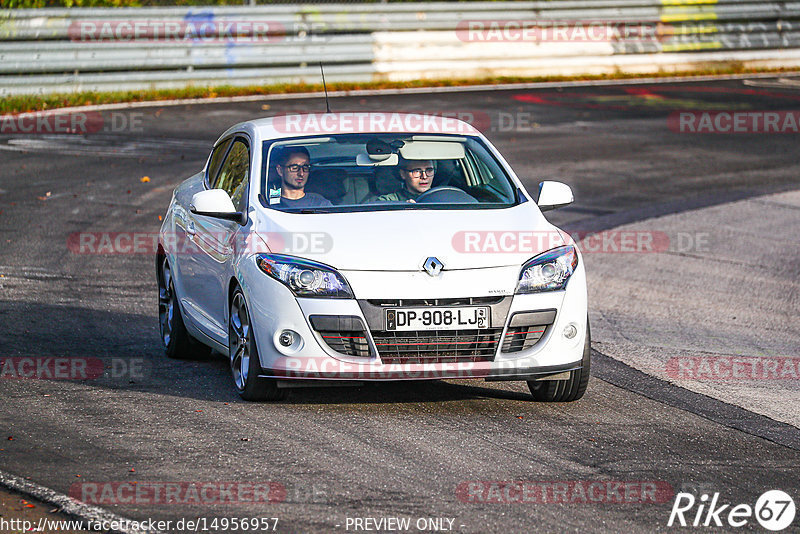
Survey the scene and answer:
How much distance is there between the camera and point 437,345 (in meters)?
7.08

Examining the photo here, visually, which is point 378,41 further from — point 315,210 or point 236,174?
point 315,210

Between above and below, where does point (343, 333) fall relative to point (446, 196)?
below

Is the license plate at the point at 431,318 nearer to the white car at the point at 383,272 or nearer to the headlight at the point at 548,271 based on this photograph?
the white car at the point at 383,272

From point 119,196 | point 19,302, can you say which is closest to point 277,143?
point 19,302

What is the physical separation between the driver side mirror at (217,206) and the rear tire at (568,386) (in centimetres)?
198

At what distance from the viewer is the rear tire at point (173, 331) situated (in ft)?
29.4

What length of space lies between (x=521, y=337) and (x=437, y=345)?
18.9 inches

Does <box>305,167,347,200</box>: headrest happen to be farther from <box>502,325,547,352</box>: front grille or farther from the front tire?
<box>502,325,547,352</box>: front grille

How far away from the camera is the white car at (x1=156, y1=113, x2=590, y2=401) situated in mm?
7039

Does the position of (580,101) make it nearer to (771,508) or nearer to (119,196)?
(119,196)

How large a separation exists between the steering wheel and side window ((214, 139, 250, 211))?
110 centimetres

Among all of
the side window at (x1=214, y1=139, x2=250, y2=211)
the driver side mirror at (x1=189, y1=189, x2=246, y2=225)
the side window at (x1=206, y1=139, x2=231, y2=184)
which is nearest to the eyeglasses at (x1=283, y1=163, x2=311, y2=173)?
the side window at (x1=214, y1=139, x2=250, y2=211)

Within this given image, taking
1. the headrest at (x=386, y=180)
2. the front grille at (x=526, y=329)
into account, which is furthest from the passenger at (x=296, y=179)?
the front grille at (x=526, y=329)

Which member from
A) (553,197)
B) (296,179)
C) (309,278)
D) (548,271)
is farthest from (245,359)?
(553,197)
